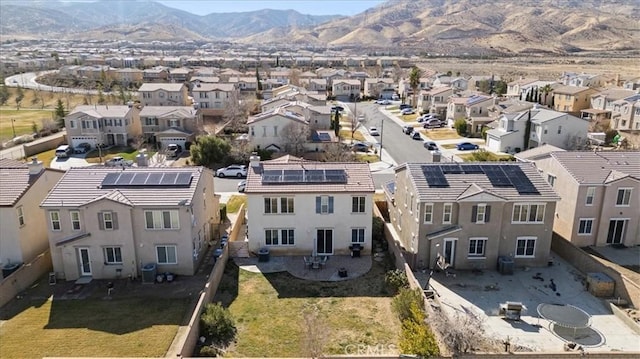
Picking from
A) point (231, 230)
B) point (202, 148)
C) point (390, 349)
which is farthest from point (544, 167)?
point (202, 148)

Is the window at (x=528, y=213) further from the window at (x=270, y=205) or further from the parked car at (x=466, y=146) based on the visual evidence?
the parked car at (x=466, y=146)

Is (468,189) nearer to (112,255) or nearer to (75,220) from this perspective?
(112,255)

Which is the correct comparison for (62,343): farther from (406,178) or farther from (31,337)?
(406,178)

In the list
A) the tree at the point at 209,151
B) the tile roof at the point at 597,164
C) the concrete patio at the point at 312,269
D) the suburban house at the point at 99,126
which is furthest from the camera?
the suburban house at the point at 99,126

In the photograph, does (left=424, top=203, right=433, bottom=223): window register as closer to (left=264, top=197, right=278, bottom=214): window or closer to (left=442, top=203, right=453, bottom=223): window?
(left=442, top=203, right=453, bottom=223): window

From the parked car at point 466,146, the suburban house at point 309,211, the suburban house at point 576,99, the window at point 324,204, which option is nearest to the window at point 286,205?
the suburban house at point 309,211

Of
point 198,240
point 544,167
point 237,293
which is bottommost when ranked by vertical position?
point 237,293
